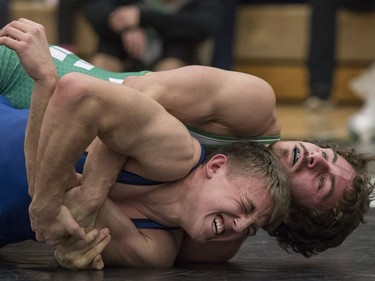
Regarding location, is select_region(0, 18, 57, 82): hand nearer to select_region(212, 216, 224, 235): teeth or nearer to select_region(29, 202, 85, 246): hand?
select_region(29, 202, 85, 246): hand

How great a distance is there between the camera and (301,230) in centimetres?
303

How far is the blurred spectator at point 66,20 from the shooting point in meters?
7.20

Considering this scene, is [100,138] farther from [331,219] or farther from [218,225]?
[331,219]

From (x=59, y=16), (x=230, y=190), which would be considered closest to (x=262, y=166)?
(x=230, y=190)

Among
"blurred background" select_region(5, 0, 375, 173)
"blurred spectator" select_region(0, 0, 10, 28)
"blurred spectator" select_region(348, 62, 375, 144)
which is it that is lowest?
"blurred background" select_region(5, 0, 375, 173)

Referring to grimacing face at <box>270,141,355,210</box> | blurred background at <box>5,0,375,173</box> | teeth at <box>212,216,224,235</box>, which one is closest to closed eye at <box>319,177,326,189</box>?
A: grimacing face at <box>270,141,355,210</box>

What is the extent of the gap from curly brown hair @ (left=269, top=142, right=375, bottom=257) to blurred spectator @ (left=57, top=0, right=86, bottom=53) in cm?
428

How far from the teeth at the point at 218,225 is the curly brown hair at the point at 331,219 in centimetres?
25

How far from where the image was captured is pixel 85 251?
287 centimetres

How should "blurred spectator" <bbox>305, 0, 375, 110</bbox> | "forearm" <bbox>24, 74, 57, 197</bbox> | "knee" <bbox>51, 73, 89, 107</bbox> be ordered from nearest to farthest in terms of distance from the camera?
"knee" <bbox>51, 73, 89, 107</bbox> < "forearm" <bbox>24, 74, 57, 197</bbox> < "blurred spectator" <bbox>305, 0, 375, 110</bbox>

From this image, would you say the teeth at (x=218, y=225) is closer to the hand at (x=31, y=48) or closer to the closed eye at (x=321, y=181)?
the closed eye at (x=321, y=181)

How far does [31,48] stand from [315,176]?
0.75 m

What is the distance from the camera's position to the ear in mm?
2883

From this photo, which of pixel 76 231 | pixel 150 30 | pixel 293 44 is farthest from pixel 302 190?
pixel 293 44
